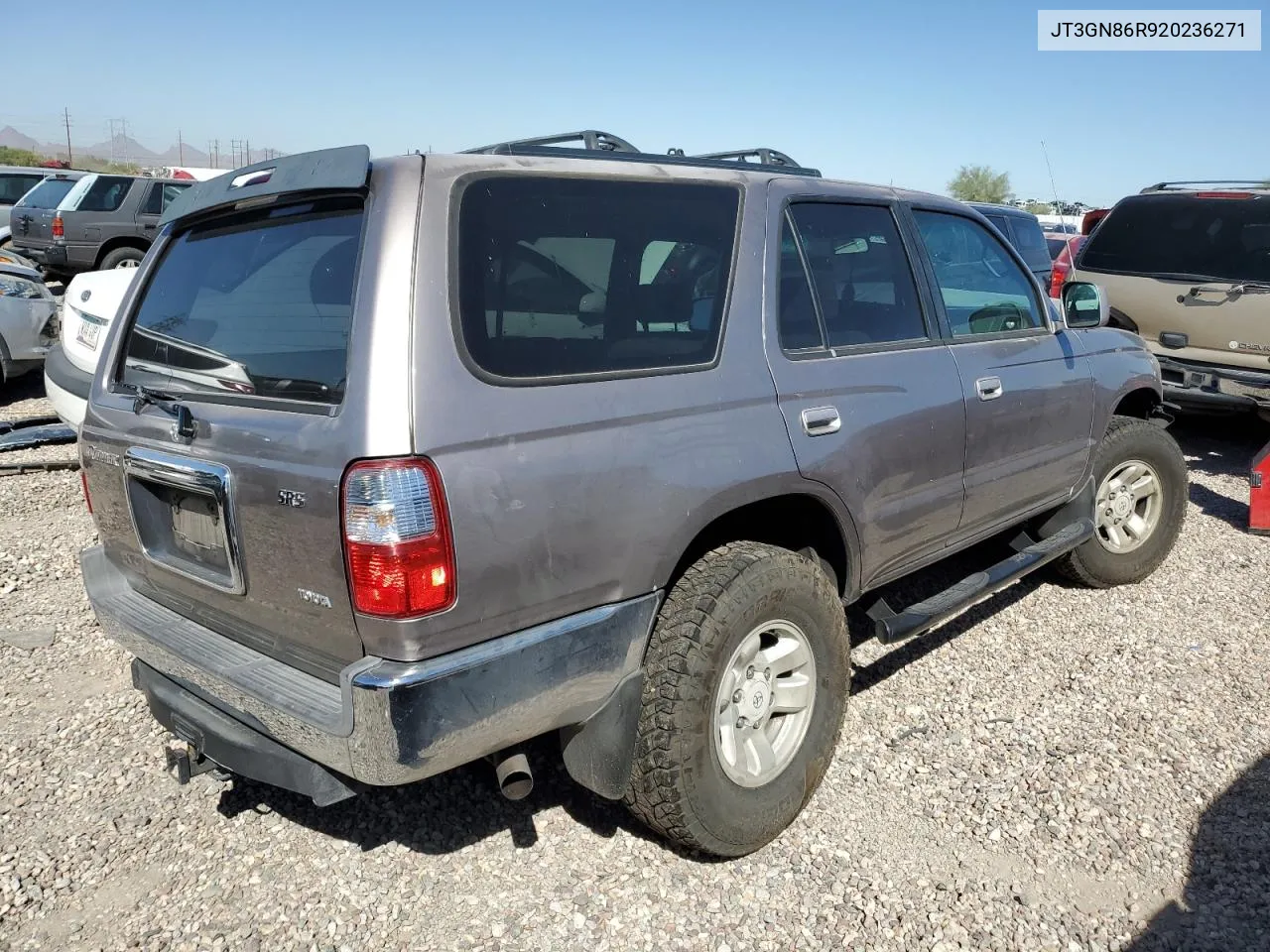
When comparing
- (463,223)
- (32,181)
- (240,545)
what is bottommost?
(240,545)

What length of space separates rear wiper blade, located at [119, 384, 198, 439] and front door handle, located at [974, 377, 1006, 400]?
2.62 metres

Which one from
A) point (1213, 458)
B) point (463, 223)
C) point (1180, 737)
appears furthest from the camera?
point (1213, 458)

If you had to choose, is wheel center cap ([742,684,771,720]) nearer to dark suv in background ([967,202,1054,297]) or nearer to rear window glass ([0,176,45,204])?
dark suv in background ([967,202,1054,297])

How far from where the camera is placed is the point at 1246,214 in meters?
6.64

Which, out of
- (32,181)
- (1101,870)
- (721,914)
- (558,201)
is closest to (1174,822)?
(1101,870)

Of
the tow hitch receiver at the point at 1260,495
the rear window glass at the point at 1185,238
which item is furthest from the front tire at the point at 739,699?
the rear window glass at the point at 1185,238

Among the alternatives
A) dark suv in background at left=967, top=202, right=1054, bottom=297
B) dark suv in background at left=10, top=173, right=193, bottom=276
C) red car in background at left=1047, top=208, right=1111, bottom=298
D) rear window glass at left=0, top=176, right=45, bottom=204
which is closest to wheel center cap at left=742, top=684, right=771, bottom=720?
red car in background at left=1047, top=208, right=1111, bottom=298

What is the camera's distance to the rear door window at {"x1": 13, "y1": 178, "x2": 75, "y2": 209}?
14273 mm

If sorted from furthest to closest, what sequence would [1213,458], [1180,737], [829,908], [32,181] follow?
[32,181] → [1213,458] → [1180,737] → [829,908]

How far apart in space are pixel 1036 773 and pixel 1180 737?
0.66 meters

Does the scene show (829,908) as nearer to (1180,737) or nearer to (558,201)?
(1180,737)

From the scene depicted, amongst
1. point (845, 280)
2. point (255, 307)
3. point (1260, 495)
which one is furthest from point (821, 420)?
point (1260, 495)

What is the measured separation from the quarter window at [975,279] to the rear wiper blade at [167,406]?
8.50ft

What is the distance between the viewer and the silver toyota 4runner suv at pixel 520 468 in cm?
207
